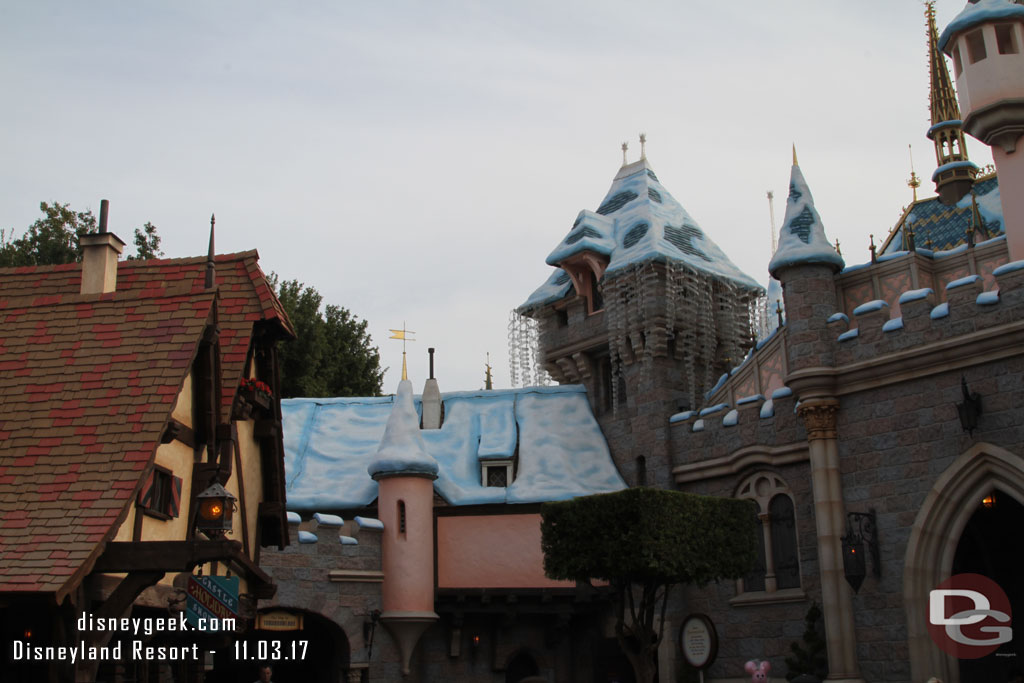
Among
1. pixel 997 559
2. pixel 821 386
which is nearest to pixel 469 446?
pixel 821 386

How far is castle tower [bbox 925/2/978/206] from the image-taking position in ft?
109

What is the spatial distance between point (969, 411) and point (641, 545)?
5821 mm

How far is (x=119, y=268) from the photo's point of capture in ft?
60.2

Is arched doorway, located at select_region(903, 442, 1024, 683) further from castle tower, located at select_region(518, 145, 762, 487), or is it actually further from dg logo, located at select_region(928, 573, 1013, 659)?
castle tower, located at select_region(518, 145, 762, 487)

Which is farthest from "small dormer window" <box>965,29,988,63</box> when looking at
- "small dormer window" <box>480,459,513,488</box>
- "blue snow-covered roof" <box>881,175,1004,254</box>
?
"small dormer window" <box>480,459,513,488</box>

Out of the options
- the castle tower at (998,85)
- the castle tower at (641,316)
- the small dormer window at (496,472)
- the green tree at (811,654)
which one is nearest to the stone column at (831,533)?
the green tree at (811,654)

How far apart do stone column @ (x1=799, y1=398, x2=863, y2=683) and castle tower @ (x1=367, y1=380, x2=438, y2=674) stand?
879cm

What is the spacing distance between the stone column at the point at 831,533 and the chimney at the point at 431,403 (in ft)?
37.7

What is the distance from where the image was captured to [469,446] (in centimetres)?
2819

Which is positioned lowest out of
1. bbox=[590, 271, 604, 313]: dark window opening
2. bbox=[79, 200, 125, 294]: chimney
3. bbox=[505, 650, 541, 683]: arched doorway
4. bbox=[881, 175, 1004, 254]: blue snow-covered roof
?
bbox=[505, 650, 541, 683]: arched doorway

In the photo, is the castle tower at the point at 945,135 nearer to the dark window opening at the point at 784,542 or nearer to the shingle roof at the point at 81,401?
the dark window opening at the point at 784,542

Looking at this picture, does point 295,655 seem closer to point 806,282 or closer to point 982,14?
point 806,282

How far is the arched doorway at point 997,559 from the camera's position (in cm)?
2027

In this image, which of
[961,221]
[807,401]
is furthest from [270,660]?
[961,221]
